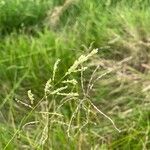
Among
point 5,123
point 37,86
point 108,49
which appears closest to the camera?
point 5,123

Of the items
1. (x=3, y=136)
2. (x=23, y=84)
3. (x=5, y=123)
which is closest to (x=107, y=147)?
(x=3, y=136)

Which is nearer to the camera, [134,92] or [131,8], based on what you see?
[134,92]

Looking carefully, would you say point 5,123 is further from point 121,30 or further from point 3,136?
point 121,30

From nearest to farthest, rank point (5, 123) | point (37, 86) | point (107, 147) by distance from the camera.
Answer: point (107, 147) < point (5, 123) < point (37, 86)

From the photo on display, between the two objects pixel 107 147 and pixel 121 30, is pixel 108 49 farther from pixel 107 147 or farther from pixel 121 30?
pixel 107 147

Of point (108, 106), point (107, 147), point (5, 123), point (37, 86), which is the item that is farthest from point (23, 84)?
point (107, 147)

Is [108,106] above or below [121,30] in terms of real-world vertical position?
below
